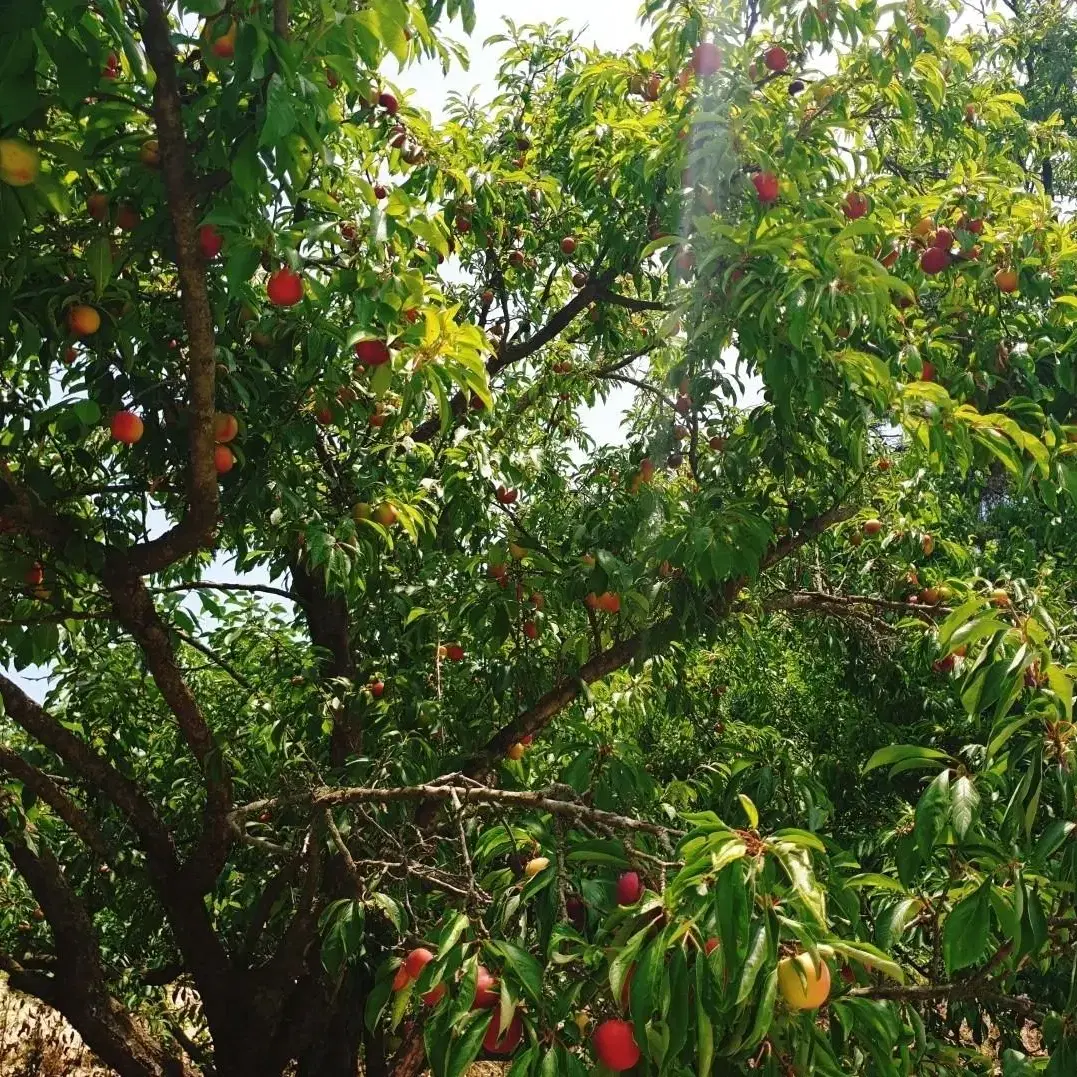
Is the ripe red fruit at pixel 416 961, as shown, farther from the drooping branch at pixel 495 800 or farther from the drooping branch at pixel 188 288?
the drooping branch at pixel 188 288

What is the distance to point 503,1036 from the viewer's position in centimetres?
125

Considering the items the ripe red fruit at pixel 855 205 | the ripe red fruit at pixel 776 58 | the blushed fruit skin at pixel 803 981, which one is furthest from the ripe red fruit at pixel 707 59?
the blushed fruit skin at pixel 803 981

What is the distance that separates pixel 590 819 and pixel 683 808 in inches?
49.1

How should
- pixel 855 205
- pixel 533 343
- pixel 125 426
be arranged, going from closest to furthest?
pixel 125 426 → pixel 855 205 → pixel 533 343

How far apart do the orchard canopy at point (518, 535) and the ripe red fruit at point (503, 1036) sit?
0.5 inches

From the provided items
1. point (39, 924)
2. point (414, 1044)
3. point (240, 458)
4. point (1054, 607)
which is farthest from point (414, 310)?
point (39, 924)

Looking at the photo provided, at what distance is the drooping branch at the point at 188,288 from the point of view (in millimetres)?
1446

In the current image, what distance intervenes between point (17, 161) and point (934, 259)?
88.7 inches

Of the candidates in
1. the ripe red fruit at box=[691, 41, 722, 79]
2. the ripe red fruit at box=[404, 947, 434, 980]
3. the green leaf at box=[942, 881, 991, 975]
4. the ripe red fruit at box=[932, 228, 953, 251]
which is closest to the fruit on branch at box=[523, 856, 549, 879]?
the ripe red fruit at box=[404, 947, 434, 980]

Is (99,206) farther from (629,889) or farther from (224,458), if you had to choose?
(629,889)

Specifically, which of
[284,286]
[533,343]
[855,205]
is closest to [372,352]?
[284,286]

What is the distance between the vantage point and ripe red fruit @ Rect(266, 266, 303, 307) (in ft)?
6.10

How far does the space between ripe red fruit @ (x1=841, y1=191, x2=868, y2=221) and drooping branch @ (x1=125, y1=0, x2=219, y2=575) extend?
187 cm

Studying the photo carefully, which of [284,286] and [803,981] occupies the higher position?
[284,286]
